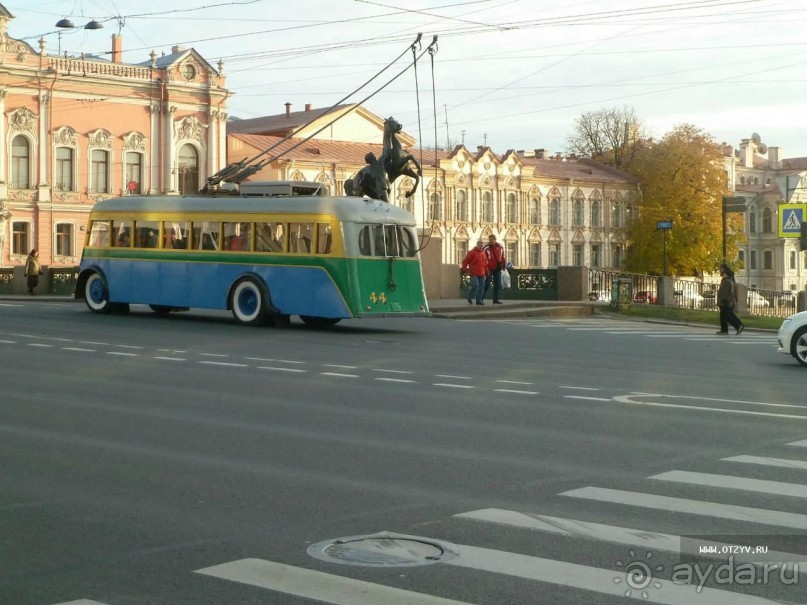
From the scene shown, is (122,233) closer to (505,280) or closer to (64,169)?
(505,280)

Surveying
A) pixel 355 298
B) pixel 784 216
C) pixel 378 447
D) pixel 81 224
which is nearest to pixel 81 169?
pixel 81 224

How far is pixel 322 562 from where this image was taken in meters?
7.02

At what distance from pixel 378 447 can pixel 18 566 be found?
470 cm

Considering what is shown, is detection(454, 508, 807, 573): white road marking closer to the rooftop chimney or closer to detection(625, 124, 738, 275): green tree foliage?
the rooftop chimney

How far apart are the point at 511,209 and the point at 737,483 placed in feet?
305

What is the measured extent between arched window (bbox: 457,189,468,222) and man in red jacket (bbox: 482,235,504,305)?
58346mm

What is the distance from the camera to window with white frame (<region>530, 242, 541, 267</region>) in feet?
339

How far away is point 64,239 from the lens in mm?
73250

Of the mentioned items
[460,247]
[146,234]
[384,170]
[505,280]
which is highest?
[384,170]

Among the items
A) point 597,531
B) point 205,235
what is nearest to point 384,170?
point 205,235

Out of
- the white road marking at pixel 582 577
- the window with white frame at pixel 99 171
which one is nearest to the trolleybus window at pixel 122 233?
the white road marking at pixel 582 577

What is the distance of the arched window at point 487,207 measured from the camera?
327 ft

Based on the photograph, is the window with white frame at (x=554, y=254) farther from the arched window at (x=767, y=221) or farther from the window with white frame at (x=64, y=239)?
the window with white frame at (x=64, y=239)

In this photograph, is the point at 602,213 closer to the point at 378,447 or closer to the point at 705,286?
the point at 705,286
